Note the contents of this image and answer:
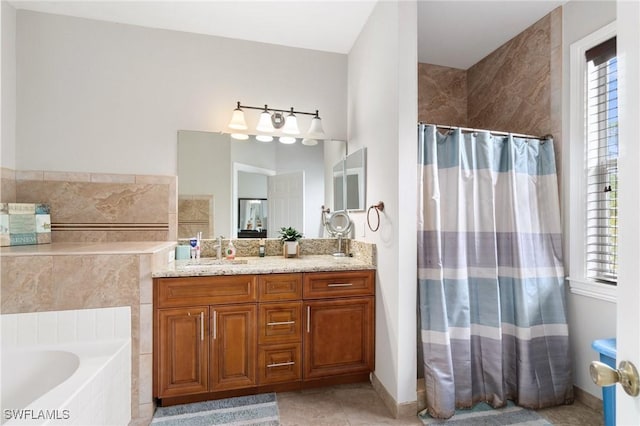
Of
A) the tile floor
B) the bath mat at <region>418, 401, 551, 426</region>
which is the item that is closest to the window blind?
the tile floor

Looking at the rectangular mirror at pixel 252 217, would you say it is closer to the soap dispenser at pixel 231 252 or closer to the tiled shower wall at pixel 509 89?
the soap dispenser at pixel 231 252

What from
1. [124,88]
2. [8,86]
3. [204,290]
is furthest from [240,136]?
[8,86]

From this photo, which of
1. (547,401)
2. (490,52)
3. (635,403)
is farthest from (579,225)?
(635,403)

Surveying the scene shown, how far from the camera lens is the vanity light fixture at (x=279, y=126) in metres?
2.64

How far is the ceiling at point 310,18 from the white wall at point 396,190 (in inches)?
14.5

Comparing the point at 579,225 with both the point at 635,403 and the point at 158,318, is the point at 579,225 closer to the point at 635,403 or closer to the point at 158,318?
the point at 635,403

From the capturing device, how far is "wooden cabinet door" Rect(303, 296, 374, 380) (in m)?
2.12

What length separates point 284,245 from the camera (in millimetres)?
2592

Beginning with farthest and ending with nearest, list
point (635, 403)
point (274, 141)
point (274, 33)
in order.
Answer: point (274, 141)
point (274, 33)
point (635, 403)

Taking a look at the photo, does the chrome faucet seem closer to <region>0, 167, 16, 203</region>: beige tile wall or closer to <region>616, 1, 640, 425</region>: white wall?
<region>0, 167, 16, 203</region>: beige tile wall

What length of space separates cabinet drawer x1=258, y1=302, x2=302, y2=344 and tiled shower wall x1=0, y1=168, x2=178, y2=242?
1.06m

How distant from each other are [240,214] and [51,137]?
1505 millimetres

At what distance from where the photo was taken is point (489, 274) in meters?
1.99

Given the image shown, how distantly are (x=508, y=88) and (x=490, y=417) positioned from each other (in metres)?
2.49
